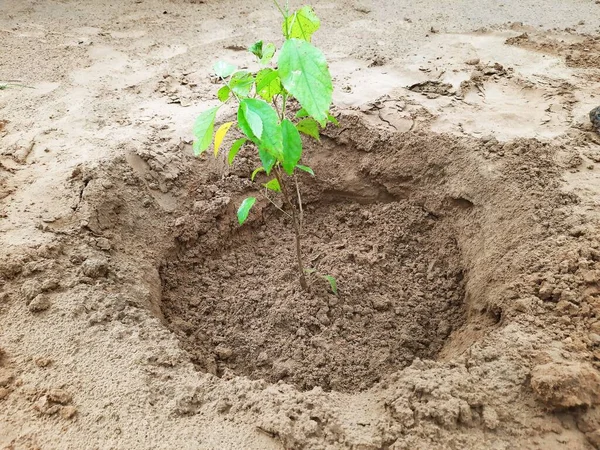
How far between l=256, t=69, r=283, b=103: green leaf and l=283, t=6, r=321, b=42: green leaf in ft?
0.35

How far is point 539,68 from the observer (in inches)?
114

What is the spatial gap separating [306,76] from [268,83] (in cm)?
25

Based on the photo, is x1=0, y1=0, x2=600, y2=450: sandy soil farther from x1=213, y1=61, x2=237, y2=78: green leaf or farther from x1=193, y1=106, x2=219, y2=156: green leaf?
x1=213, y1=61, x2=237, y2=78: green leaf

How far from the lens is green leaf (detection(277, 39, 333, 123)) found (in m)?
1.00

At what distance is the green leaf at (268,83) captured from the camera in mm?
1225

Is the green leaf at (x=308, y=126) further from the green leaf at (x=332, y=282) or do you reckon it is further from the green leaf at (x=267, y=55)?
the green leaf at (x=332, y=282)

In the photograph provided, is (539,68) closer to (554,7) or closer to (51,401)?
(554,7)

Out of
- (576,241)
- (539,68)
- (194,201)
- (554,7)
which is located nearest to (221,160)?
(194,201)

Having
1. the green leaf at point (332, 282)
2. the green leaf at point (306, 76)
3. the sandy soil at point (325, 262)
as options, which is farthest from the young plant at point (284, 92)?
the sandy soil at point (325, 262)

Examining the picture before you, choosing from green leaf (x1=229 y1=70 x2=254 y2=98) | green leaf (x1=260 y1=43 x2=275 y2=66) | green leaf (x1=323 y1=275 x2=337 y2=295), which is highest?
green leaf (x1=260 y1=43 x2=275 y2=66)

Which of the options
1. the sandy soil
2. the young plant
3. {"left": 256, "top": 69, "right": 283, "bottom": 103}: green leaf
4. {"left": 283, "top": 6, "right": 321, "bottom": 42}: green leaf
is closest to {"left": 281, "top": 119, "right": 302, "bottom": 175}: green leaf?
the young plant

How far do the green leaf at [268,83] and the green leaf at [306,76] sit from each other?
0.19 meters

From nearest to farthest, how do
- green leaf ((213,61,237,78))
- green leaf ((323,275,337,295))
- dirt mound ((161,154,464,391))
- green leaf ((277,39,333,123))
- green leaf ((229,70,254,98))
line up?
green leaf ((277,39,333,123)) → green leaf ((229,70,254,98)) → green leaf ((213,61,237,78)) → dirt mound ((161,154,464,391)) → green leaf ((323,275,337,295))

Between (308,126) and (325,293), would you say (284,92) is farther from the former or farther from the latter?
(325,293)
